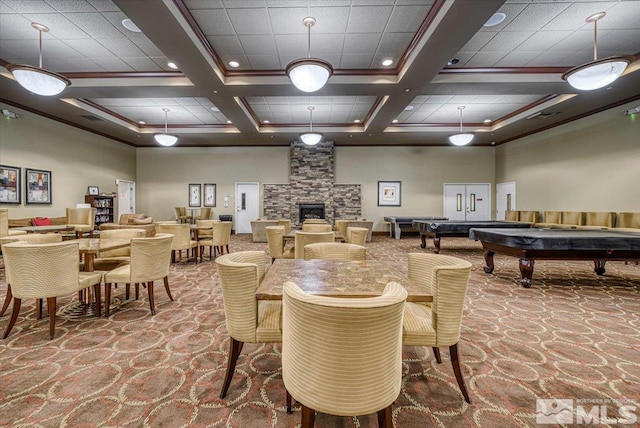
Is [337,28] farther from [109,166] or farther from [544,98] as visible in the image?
[109,166]

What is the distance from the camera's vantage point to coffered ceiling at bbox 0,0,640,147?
3559 millimetres

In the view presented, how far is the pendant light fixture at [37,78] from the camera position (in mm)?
3728

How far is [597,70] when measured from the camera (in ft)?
12.2

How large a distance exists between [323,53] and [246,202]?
7689 mm

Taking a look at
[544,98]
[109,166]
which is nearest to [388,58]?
[544,98]

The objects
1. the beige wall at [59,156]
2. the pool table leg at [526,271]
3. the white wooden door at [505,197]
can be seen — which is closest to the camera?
the pool table leg at [526,271]

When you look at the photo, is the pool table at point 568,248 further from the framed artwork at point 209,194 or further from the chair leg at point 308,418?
the framed artwork at point 209,194

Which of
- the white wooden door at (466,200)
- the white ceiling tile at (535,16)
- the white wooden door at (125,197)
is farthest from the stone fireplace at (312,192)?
the white ceiling tile at (535,16)

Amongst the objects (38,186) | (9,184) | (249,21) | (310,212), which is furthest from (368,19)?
(38,186)

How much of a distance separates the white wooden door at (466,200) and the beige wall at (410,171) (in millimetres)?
208

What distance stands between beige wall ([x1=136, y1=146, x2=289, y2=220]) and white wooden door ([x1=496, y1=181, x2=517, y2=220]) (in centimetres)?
837

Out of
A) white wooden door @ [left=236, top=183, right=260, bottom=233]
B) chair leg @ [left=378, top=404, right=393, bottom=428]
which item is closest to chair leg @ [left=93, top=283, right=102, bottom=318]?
chair leg @ [left=378, top=404, right=393, bottom=428]

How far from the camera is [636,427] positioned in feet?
5.16

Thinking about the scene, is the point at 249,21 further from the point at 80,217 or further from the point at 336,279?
the point at 80,217
